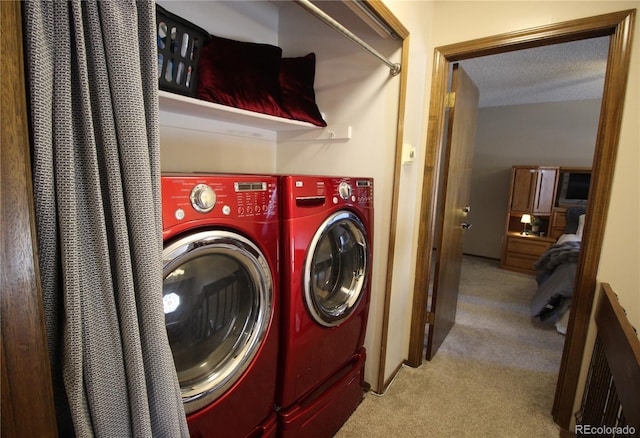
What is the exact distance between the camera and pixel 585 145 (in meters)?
4.05

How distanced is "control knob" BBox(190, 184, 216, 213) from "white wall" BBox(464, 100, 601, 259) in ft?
15.9

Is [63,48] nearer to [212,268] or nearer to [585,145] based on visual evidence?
[212,268]

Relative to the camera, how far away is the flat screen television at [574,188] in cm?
397

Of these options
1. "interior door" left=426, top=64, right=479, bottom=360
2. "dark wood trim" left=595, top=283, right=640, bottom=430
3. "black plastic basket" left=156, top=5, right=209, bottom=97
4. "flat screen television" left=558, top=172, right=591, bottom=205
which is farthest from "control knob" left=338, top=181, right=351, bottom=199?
"flat screen television" left=558, top=172, right=591, bottom=205

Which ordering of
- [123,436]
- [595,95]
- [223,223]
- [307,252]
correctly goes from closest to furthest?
[123,436] → [223,223] → [307,252] → [595,95]

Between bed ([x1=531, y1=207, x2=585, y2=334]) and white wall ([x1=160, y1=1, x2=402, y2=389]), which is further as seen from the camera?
bed ([x1=531, y1=207, x2=585, y2=334])

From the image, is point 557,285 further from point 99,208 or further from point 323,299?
point 99,208

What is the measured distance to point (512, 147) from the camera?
454 cm

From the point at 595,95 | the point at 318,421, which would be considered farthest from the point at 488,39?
the point at 595,95

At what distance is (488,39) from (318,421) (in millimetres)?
2051

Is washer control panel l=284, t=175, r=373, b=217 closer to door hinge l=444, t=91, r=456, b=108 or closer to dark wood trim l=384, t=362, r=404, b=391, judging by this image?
door hinge l=444, t=91, r=456, b=108

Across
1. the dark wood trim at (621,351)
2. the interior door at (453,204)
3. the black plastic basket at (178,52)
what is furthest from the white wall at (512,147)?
the black plastic basket at (178,52)

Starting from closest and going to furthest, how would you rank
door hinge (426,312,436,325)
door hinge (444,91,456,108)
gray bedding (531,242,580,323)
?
door hinge (444,91,456,108), door hinge (426,312,436,325), gray bedding (531,242,580,323)

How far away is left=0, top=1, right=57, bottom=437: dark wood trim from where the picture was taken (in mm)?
390
